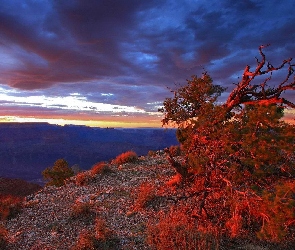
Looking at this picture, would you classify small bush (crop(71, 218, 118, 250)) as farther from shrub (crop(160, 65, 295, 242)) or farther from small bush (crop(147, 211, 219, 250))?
shrub (crop(160, 65, 295, 242))

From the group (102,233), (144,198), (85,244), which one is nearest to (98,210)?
(144,198)

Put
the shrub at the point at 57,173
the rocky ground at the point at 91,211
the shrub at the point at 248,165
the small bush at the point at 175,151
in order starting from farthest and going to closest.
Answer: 1. the shrub at the point at 57,173
2. the small bush at the point at 175,151
3. the rocky ground at the point at 91,211
4. the shrub at the point at 248,165

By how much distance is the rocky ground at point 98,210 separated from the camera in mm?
11320

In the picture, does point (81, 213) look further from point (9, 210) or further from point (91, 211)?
point (9, 210)

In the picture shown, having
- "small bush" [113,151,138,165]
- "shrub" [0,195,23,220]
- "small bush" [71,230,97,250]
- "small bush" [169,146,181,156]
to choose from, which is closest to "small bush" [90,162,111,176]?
"small bush" [113,151,138,165]

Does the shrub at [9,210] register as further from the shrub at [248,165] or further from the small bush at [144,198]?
the shrub at [248,165]

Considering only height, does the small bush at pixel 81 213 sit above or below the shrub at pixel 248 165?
below

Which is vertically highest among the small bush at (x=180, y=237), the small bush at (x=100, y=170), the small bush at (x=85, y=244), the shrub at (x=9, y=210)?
the small bush at (x=100, y=170)

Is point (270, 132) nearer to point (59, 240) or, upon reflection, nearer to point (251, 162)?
point (251, 162)

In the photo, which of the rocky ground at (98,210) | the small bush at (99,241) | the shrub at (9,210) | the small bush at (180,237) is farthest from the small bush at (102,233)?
the shrub at (9,210)

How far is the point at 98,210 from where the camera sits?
45.8 feet

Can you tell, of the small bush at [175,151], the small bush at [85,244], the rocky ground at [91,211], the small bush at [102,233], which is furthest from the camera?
the small bush at [175,151]

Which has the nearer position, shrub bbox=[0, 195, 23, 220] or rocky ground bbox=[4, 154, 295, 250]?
rocky ground bbox=[4, 154, 295, 250]

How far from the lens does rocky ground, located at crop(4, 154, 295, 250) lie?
11.3 m
